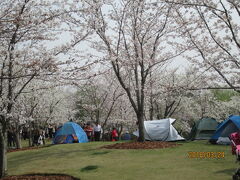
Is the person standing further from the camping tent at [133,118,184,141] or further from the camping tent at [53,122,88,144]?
the camping tent at [133,118,184,141]

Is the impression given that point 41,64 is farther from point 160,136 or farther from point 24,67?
point 160,136

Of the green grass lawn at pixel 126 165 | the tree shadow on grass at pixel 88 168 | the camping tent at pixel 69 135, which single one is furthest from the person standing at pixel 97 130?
the tree shadow on grass at pixel 88 168

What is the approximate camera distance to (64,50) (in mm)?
8492

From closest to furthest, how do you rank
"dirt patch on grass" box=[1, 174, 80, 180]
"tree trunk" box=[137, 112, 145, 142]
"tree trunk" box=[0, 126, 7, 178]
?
"dirt patch on grass" box=[1, 174, 80, 180]
"tree trunk" box=[0, 126, 7, 178]
"tree trunk" box=[137, 112, 145, 142]

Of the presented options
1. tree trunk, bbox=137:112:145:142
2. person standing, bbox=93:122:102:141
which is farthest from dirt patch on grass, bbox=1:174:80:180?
person standing, bbox=93:122:102:141

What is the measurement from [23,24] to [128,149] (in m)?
8.27

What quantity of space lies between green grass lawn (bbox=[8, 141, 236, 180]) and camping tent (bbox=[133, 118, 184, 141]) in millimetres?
5354

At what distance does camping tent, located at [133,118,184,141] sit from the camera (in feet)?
60.2

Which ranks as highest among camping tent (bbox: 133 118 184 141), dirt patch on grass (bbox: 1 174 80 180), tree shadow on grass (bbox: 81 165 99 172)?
camping tent (bbox: 133 118 184 141)

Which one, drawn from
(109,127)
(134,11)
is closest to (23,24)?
(134,11)

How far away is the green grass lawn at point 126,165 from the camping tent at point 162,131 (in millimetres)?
5354

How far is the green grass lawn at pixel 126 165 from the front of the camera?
8341 mm

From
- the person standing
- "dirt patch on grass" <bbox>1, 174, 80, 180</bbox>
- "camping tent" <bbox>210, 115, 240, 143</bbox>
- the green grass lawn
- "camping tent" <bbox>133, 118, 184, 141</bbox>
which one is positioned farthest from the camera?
the person standing

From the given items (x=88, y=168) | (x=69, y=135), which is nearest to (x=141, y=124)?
(x=88, y=168)
